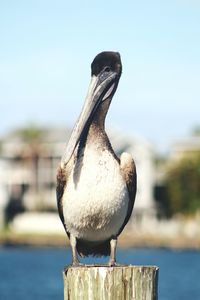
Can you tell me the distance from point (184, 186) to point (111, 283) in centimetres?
9231

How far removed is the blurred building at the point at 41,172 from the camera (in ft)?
326

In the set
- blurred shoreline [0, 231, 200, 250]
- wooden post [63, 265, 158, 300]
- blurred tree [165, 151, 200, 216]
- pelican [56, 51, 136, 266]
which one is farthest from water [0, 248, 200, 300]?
wooden post [63, 265, 158, 300]

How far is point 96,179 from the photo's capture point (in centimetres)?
764

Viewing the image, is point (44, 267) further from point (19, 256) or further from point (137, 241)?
point (137, 241)

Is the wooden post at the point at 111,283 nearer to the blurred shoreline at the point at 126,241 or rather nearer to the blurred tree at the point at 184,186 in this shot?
the blurred shoreline at the point at 126,241

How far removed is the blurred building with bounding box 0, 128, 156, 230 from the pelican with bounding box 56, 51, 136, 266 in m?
89.0

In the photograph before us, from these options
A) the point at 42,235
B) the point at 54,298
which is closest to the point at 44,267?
the point at 42,235

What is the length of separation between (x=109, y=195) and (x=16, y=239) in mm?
89744

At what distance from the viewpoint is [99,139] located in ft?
25.6

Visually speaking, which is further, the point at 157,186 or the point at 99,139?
the point at 157,186

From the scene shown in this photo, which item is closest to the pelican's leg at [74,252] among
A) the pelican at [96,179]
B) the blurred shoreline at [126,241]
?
the pelican at [96,179]

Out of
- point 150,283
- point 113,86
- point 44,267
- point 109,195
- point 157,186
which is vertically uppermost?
point 157,186

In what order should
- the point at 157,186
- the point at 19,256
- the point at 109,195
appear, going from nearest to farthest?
the point at 109,195 < the point at 19,256 < the point at 157,186

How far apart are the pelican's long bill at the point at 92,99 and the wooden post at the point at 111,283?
82cm
